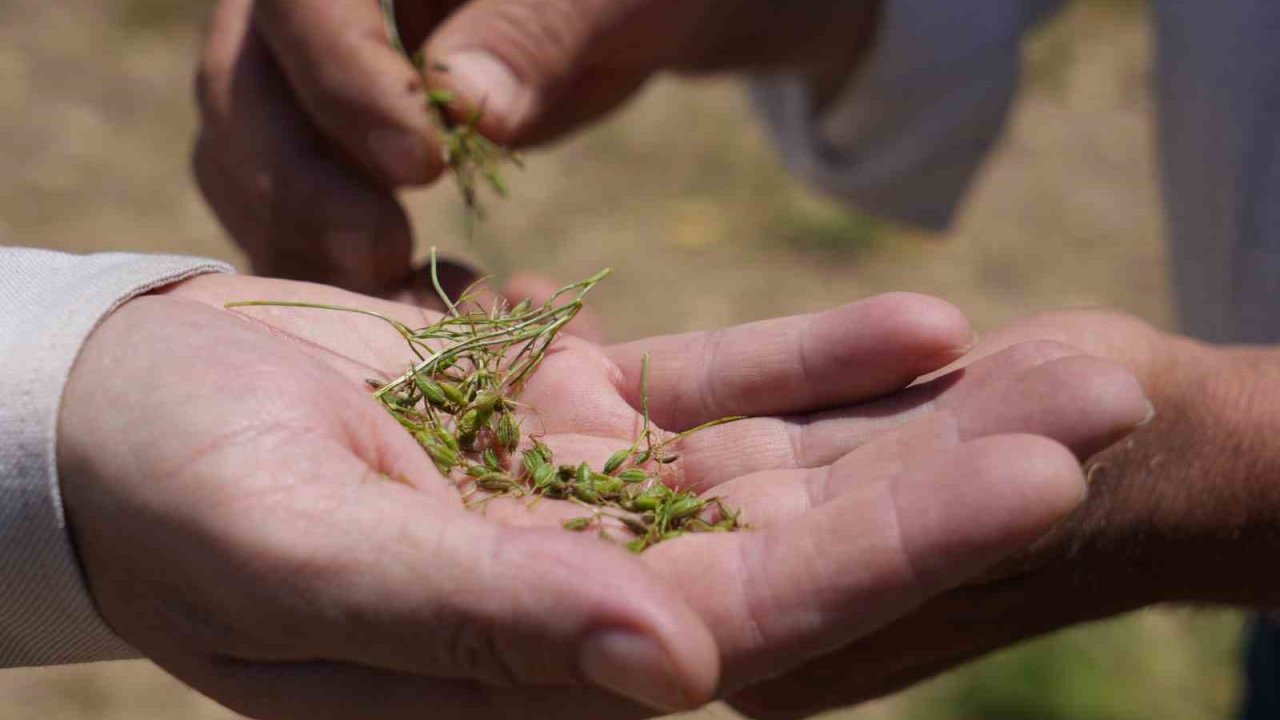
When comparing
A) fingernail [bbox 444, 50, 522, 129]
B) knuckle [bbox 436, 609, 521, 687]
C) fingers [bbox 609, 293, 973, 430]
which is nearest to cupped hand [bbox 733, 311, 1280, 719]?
fingers [bbox 609, 293, 973, 430]

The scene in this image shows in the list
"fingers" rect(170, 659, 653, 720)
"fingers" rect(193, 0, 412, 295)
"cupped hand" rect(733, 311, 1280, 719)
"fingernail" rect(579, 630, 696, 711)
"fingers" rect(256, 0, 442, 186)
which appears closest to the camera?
"fingernail" rect(579, 630, 696, 711)

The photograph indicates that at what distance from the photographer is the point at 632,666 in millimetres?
2033

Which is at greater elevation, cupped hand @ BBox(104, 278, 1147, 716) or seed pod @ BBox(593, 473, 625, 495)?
cupped hand @ BBox(104, 278, 1147, 716)

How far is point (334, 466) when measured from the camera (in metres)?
2.29

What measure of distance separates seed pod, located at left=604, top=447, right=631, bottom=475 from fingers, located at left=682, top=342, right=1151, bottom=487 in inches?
5.8

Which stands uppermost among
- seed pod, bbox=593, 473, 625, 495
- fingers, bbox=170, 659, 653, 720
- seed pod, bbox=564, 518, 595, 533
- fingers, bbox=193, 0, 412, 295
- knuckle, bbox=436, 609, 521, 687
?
fingers, bbox=193, 0, 412, 295

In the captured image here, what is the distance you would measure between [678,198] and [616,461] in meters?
5.67

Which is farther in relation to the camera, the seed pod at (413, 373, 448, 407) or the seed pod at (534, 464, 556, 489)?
the seed pod at (413, 373, 448, 407)

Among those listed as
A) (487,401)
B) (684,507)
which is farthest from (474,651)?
(487,401)

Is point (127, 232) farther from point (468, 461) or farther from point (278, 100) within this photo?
point (468, 461)

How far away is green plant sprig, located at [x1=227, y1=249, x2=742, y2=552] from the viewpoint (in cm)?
270

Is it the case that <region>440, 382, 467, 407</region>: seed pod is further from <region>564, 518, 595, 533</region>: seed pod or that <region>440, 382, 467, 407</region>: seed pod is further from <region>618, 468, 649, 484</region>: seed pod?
<region>564, 518, 595, 533</region>: seed pod

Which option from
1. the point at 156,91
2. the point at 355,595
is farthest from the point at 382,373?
the point at 156,91

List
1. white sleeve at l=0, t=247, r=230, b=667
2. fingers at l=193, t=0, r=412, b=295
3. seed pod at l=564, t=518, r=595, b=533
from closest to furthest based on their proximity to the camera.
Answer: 1. white sleeve at l=0, t=247, r=230, b=667
2. seed pod at l=564, t=518, r=595, b=533
3. fingers at l=193, t=0, r=412, b=295
